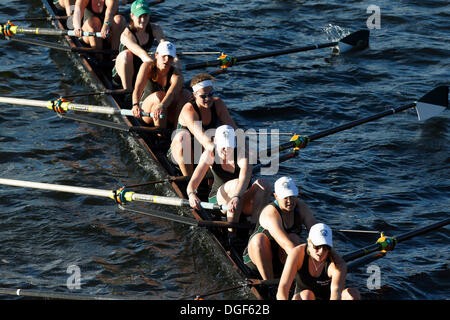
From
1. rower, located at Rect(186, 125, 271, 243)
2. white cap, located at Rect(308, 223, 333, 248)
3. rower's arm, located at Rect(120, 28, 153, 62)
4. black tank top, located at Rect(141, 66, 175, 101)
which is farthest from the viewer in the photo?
rower's arm, located at Rect(120, 28, 153, 62)

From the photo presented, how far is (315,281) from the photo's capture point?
8.62 m

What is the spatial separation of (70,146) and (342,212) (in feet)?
18.0

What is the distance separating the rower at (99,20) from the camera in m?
15.1

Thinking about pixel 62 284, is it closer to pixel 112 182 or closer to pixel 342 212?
pixel 112 182

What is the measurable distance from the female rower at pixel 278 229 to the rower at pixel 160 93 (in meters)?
3.67

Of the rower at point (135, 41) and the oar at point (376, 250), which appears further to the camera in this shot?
the rower at point (135, 41)

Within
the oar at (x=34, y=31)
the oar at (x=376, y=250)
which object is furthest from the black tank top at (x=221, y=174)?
the oar at (x=34, y=31)

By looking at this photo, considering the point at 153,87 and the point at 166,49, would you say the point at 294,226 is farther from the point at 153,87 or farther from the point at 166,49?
the point at 153,87

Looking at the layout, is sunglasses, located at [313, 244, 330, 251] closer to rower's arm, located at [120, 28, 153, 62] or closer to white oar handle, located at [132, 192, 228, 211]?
white oar handle, located at [132, 192, 228, 211]

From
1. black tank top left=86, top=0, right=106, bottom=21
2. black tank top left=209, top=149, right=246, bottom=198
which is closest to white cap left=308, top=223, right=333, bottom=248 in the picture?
black tank top left=209, top=149, right=246, bottom=198

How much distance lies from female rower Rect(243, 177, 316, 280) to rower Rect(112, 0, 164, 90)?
496 cm

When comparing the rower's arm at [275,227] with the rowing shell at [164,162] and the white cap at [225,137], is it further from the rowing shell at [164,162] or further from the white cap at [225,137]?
the white cap at [225,137]

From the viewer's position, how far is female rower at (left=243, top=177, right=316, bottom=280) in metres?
9.03

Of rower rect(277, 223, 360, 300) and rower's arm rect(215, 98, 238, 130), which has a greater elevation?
rower's arm rect(215, 98, 238, 130)
